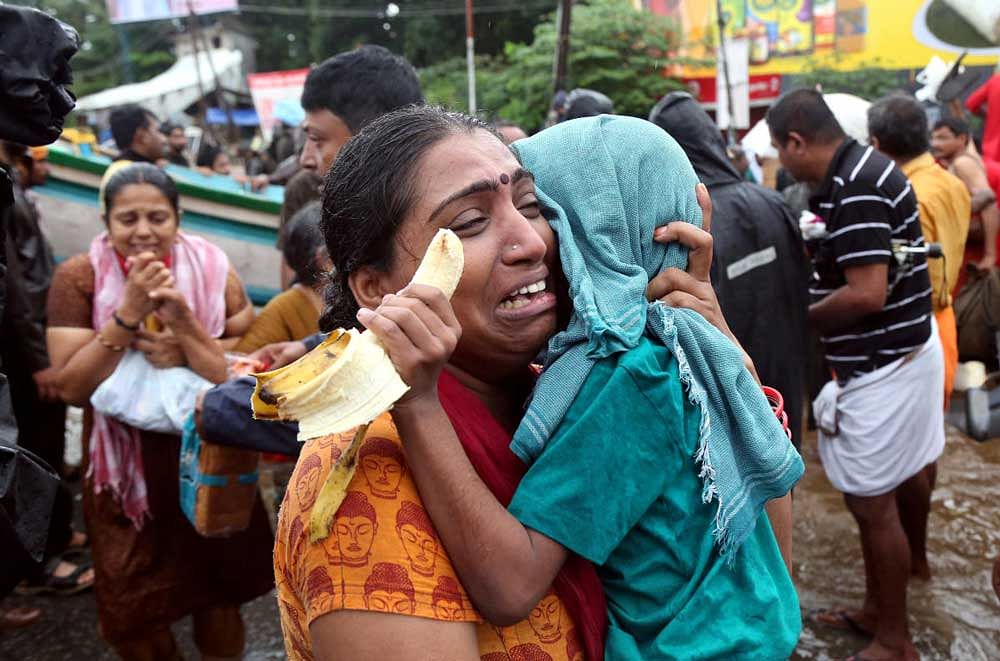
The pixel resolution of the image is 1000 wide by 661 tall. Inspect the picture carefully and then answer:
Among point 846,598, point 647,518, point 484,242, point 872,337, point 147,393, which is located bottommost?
point 846,598

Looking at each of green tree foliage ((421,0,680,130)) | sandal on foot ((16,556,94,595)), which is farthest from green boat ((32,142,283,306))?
green tree foliage ((421,0,680,130))

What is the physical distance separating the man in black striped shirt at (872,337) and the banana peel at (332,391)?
281cm

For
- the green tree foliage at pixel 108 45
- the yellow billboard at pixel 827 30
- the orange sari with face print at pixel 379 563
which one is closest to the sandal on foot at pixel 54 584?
the orange sari with face print at pixel 379 563

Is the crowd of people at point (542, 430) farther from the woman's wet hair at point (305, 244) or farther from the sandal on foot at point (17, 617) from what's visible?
the sandal on foot at point (17, 617)

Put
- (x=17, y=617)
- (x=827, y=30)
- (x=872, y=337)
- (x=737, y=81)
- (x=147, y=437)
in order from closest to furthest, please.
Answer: (x=147, y=437), (x=872, y=337), (x=17, y=617), (x=737, y=81), (x=827, y=30)

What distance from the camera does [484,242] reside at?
4.18 feet

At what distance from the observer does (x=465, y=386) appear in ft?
4.60

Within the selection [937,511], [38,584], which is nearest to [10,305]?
[38,584]

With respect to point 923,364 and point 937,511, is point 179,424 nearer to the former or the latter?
point 923,364

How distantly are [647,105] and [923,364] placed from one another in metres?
13.8

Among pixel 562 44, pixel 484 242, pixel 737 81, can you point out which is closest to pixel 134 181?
pixel 484 242

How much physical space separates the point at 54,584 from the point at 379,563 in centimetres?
421

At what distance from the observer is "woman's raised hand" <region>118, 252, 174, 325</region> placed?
2898mm

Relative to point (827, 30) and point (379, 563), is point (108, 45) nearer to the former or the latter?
point (827, 30)
